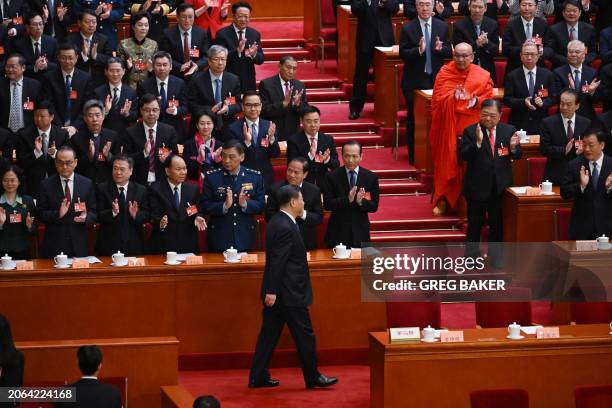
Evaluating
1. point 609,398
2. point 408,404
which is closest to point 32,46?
point 408,404

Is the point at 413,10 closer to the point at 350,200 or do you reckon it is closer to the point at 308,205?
the point at 350,200

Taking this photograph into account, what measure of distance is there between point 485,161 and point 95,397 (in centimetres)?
457

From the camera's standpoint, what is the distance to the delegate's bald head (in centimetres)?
1221

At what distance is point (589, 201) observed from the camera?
11156 millimetres

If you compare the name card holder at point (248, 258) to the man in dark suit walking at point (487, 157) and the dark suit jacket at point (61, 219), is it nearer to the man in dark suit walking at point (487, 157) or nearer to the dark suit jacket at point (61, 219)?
the dark suit jacket at point (61, 219)

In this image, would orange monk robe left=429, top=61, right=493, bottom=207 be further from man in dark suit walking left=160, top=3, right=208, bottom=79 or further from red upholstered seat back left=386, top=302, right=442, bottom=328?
red upholstered seat back left=386, top=302, right=442, bottom=328

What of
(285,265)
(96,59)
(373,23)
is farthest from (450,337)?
(373,23)

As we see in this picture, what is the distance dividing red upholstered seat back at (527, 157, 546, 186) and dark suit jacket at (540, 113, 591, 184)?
0.66ft

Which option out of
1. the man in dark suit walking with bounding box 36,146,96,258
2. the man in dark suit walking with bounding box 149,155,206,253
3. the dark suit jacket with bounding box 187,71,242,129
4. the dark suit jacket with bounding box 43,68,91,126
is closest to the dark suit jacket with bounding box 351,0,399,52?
the dark suit jacket with bounding box 187,71,242,129

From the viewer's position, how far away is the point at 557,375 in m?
9.38

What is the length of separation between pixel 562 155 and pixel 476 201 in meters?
0.82

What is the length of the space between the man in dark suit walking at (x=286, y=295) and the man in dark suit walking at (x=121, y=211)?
53.8 inches

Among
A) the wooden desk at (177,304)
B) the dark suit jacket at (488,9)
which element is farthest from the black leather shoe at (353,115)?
the wooden desk at (177,304)

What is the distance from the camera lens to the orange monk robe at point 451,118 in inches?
479
